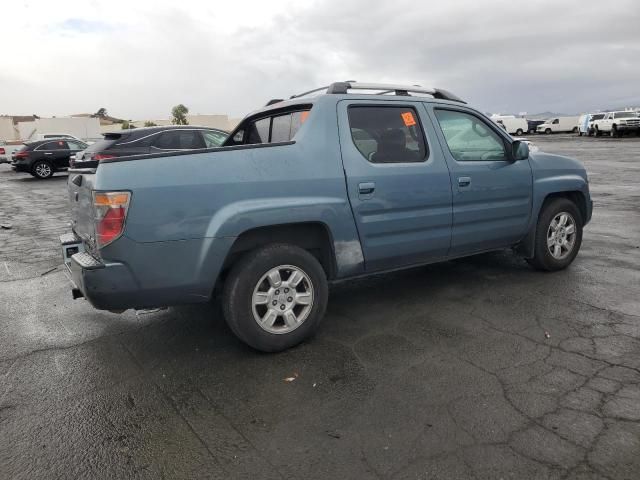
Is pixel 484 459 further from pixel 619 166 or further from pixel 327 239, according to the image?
pixel 619 166

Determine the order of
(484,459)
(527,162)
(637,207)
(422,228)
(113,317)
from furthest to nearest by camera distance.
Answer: (637,207) < (527,162) < (113,317) < (422,228) < (484,459)

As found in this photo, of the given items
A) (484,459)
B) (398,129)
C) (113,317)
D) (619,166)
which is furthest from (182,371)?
(619,166)

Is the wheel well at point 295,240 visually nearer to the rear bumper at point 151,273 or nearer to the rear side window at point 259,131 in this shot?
the rear bumper at point 151,273

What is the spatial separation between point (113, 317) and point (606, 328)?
4.16 m

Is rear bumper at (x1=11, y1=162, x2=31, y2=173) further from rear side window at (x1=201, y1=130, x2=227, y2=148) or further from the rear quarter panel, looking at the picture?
the rear quarter panel

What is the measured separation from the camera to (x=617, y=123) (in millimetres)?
36312

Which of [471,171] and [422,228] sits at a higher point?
[471,171]

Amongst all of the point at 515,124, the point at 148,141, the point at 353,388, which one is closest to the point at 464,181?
the point at 353,388

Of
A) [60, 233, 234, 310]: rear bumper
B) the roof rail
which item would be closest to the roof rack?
the roof rail

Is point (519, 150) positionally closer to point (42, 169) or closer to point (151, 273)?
point (151, 273)

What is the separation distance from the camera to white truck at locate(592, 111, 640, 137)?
35.6 metres

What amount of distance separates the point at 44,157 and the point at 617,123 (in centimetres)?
3815

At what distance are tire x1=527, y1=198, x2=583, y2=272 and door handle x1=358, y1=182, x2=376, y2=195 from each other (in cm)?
229

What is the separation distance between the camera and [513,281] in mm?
4957
